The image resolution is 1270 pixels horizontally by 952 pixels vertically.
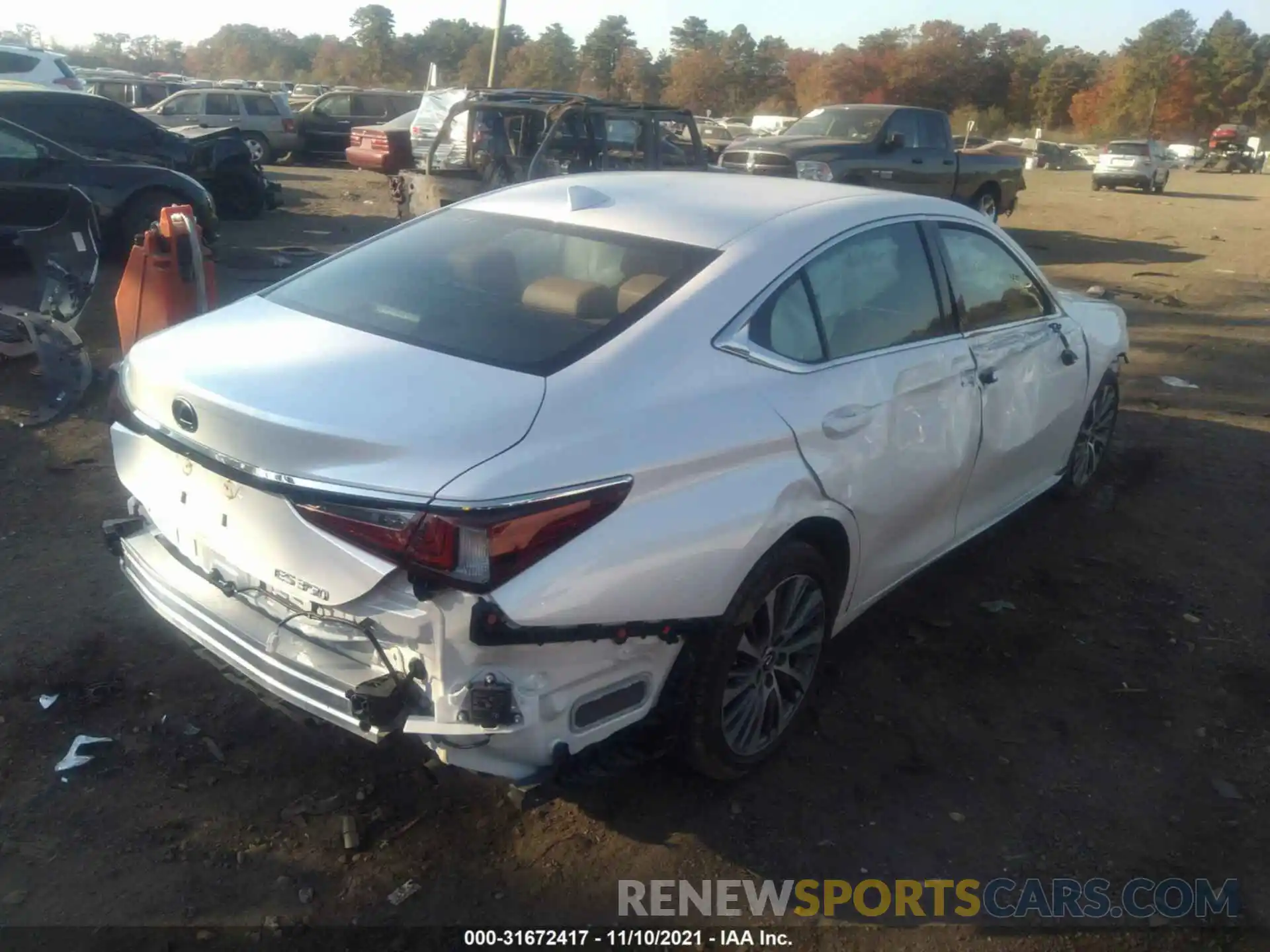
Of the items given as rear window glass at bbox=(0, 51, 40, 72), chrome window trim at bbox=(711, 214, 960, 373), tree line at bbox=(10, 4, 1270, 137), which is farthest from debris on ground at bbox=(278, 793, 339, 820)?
tree line at bbox=(10, 4, 1270, 137)

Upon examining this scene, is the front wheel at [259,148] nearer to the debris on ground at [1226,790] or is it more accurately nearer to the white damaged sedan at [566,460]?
the white damaged sedan at [566,460]

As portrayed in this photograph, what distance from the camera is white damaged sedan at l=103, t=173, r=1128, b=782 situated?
2477mm

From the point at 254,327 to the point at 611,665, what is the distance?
1.50 metres

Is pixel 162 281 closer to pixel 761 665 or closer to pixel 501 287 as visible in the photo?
pixel 501 287

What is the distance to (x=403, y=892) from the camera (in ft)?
9.29

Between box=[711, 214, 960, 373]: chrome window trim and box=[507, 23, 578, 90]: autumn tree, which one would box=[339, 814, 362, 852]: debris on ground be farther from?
box=[507, 23, 578, 90]: autumn tree

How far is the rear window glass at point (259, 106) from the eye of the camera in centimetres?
2142

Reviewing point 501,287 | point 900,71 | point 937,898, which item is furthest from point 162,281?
point 900,71

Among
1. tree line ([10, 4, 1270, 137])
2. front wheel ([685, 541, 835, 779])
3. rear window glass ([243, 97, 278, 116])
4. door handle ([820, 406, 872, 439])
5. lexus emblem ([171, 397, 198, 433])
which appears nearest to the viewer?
lexus emblem ([171, 397, 198, 433])

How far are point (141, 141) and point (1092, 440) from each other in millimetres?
11233

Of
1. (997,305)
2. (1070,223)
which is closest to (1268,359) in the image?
(997,305)

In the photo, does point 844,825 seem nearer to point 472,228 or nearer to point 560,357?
point 560,357

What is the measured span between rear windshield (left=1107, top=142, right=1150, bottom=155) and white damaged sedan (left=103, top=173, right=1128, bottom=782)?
3012 cm

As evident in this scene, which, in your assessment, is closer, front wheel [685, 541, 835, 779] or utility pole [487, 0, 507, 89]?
front wheel [685, 541, 835, 779]
